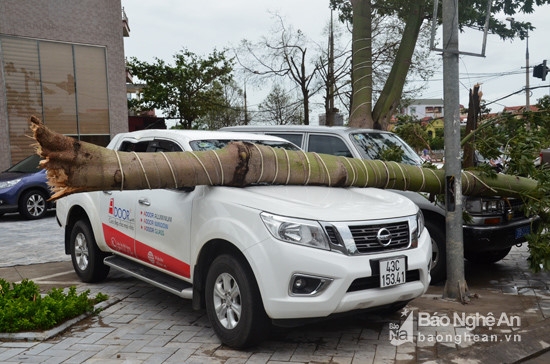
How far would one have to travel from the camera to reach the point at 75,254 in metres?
6.72

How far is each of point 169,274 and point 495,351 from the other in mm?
2836

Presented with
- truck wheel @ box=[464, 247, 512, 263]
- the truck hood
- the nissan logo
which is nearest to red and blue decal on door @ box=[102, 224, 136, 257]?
the truck hood

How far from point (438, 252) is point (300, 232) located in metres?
2.84

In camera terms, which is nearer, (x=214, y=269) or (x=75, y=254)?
(x=214, y=269)

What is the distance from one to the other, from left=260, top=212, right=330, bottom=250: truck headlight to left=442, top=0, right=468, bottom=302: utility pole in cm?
215

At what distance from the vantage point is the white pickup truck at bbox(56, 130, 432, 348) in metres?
3.99

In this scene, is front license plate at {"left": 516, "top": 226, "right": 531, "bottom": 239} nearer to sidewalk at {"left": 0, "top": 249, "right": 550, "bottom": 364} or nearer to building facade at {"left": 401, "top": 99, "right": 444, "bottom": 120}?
sidewalk at {"left": 0, "top": 249, "right": 550, "bottom": 364}

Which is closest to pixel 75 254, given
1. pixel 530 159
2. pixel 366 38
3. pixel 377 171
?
pixel 377 171

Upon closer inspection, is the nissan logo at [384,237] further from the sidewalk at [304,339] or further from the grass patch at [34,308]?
the grass patch at [34,308]

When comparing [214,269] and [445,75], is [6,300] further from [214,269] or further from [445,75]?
[445,75]

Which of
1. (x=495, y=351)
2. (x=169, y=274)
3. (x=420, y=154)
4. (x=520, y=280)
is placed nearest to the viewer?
(x=495, y=351)

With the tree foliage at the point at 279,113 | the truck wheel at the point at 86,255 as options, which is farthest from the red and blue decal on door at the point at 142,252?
the tree foliage at the point at 279,113

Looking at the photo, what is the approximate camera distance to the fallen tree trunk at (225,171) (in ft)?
13.2

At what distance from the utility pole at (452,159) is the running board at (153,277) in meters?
2.68
